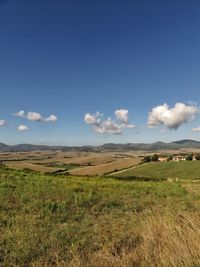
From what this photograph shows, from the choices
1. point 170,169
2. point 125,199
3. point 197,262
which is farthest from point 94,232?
point 170,169

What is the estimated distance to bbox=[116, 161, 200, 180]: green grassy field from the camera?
262 feet

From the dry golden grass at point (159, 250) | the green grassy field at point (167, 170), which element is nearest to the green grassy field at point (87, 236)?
the dry golden grass at point (159, 250)

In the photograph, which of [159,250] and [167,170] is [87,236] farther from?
[167,170]

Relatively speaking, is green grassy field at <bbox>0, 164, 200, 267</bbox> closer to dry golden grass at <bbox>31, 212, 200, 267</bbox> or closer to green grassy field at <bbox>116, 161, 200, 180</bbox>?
dry golden grass at <bbox>31, 212, 200, 267</bbox>

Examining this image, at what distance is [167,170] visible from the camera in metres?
87.2

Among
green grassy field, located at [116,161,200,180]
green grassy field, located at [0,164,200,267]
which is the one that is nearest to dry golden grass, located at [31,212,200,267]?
green grassy field, located at [0,164,200,267]

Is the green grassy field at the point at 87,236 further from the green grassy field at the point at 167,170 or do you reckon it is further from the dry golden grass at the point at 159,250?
the green grassy field at the point at 167,170

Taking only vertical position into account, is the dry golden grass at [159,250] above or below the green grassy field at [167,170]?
above

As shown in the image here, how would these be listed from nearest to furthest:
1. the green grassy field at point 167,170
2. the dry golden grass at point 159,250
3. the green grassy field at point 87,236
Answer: the dry golden grass at point 159,250, the green grassy field at point 87,236, the green grassy field at point 167,170

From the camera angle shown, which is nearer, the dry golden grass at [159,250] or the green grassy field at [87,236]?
the dry golden grass at [159,250]

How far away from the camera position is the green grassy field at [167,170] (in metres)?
79.9

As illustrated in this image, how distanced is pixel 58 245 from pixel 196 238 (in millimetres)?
3058

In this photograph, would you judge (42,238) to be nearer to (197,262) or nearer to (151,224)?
(151,224)

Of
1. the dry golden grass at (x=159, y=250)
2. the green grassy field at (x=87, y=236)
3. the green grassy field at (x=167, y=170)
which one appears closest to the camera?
the dry golden grass at (x=159, y=250)
